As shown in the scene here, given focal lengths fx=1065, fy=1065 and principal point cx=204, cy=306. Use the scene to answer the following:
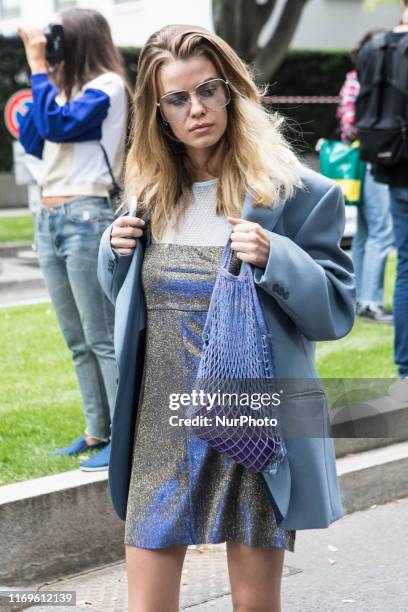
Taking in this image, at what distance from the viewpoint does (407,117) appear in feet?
19.7

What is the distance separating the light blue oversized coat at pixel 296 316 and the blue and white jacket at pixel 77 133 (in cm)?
185

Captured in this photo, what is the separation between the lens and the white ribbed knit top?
110 inches

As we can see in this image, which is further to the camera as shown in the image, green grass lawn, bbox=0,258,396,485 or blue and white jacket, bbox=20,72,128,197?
green grass lawn, bbox=0,258,396,485

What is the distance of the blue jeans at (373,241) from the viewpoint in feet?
28.1

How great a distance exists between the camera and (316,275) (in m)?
2.64

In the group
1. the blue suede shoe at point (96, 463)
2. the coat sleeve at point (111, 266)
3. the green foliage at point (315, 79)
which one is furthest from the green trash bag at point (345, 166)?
the green foliage at point (315, 79)

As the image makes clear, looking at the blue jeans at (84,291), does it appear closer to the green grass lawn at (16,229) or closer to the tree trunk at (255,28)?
the green grass lawn at (16,229)

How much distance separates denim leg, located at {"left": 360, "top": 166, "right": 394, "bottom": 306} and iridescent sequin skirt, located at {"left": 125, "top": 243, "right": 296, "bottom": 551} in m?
5.92

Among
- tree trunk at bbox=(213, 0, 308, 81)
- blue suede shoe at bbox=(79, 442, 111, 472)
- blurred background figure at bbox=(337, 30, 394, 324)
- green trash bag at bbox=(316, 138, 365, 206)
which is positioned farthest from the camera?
tree trunk at bbox=(213, 0, 308, 81)

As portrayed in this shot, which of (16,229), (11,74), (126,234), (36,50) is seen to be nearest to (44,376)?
(36,50)

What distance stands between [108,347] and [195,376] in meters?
2.05

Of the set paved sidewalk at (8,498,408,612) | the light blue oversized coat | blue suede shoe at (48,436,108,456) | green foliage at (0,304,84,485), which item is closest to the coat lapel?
the light blue oversized coat

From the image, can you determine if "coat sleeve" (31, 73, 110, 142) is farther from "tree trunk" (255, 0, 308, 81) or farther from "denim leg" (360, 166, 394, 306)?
"tree trunk" (255, 0, 308, 81)

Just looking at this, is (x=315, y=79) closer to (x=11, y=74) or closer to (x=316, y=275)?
(x=11, y=74)
